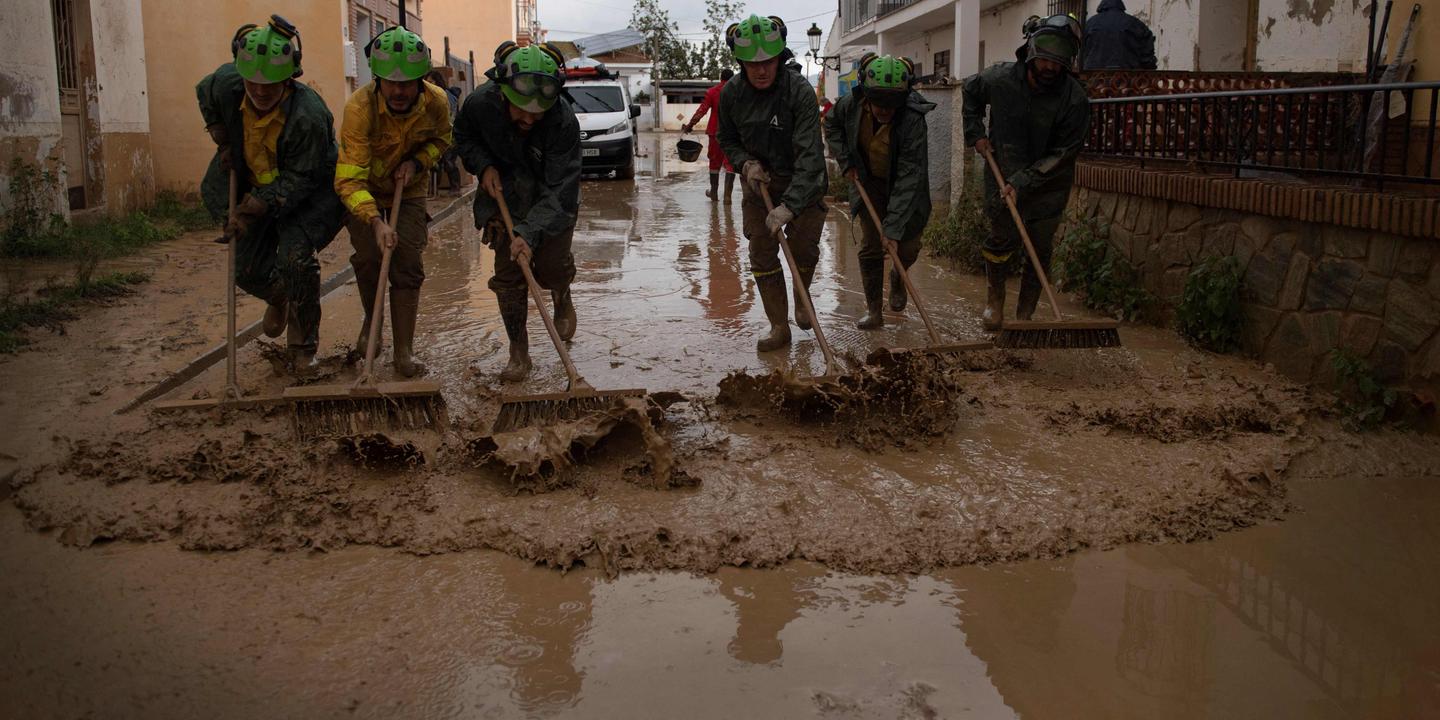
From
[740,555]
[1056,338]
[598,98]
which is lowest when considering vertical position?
[740,555]

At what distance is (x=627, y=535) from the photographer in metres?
3.97

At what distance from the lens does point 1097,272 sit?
7.63m

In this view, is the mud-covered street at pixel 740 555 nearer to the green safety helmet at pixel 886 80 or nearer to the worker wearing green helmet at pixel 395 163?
the worker wearing green helmet at pixel 395 163

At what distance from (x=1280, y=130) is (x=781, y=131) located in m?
4.36

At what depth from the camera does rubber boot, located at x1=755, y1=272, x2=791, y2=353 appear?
22.2ft

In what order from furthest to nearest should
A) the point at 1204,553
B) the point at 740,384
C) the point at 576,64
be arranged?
the point at 576,64
the point at 740,384
the point at 1204,553

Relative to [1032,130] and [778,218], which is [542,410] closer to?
[778,218]

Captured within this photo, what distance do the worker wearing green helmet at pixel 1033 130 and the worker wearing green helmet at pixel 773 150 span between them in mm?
1047

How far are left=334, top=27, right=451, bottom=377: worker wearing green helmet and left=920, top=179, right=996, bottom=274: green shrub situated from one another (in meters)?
4.63

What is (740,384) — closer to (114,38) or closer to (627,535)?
(627,535)

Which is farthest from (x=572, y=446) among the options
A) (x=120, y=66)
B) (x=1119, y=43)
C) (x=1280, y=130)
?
(x=120, y=66)

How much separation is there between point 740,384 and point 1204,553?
2146mm

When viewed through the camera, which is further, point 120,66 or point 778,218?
point 120,66

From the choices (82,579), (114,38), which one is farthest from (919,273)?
(114,38)
